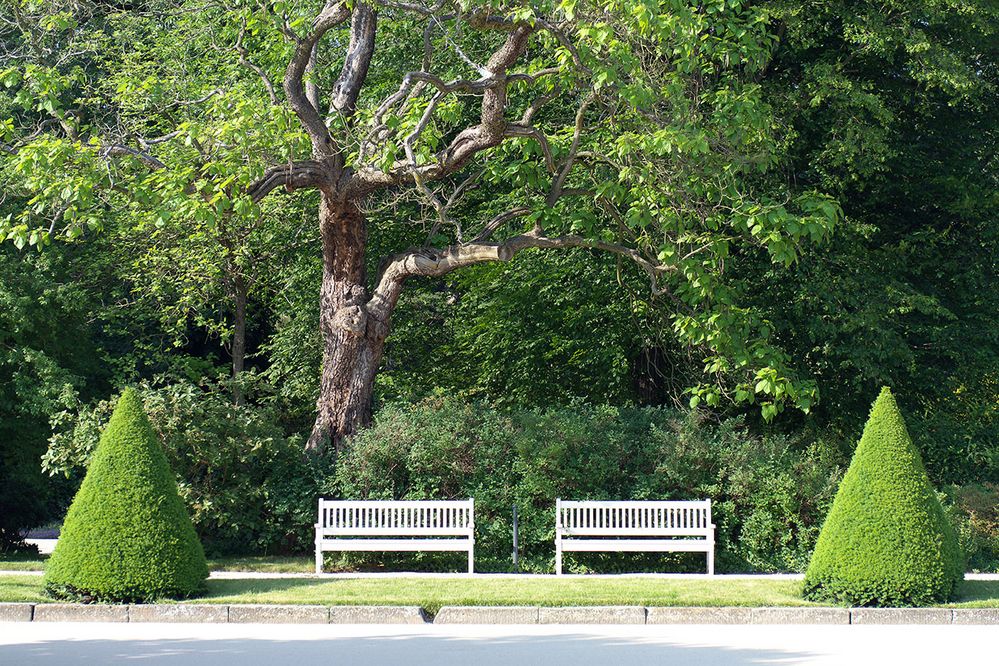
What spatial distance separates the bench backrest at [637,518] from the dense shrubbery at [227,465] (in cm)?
382

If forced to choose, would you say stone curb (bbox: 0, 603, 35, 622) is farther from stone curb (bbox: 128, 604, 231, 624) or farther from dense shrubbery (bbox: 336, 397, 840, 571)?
dense shrubbery (bbox: 336, 397, 840, 571)

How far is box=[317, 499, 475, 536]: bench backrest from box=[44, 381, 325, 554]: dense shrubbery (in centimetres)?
128

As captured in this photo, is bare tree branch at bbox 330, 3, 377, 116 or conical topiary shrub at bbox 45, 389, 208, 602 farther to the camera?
bare tree branch at bbox 330, 3, 377, 116

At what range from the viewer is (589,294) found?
74.1 ft

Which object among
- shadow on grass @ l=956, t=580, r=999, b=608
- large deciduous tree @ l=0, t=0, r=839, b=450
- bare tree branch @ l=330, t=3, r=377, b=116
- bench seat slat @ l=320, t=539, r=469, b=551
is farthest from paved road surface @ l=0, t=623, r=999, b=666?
bare tree branch @ l=330, t=3, r=377, b=116

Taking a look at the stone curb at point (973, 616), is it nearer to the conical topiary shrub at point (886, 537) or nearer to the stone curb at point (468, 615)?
the stone curb at point (468, 615)

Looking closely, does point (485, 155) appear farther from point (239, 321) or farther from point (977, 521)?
point (977, 521)

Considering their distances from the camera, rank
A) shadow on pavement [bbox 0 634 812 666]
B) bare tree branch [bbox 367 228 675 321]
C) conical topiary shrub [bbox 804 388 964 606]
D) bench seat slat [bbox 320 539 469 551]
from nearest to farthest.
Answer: shadow on pavement [bbox 0 634 812 666], conical topiary shrub [bbox 804 388 964 606], bench seat slat [bbox 320 539 469 551], bare tree branch [bbox 367 228 675 321]

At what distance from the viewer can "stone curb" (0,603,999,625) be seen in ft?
39.2

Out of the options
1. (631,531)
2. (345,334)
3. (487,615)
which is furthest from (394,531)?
(487,615)

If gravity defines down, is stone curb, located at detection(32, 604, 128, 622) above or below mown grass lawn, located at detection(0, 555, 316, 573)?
below

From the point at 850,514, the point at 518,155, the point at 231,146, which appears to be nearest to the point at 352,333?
the point at 231,146

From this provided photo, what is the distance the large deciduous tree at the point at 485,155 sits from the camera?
15.2 m

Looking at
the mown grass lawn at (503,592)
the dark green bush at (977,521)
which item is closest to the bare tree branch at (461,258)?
the mown grass lawn at (503,592)
